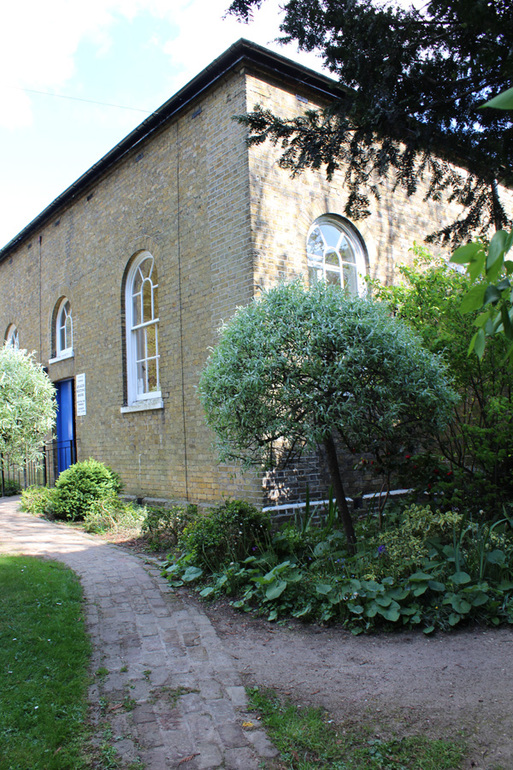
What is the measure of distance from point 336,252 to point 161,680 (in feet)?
23.7

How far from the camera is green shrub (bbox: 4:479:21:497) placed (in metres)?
14.6

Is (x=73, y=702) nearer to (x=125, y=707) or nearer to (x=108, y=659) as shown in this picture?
(x=125, y=707)

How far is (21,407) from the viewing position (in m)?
10.5

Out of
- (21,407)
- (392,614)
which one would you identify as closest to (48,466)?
(21,407)

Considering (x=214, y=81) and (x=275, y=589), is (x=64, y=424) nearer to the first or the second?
(x=214, y=81)

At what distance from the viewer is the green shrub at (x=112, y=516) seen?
875cm

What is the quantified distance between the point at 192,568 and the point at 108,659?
1869mm

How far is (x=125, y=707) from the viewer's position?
10.8 feet

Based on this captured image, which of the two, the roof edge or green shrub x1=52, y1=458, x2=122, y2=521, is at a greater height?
the roof edge

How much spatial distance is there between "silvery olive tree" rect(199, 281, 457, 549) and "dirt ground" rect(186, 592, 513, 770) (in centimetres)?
152

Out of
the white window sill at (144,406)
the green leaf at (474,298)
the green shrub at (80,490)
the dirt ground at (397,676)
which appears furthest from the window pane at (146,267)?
the green leaf at (474,298)

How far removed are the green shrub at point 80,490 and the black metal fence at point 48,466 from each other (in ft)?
7.86

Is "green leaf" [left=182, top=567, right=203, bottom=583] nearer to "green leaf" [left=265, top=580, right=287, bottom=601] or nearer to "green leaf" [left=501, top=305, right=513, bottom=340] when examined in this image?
"green leaf" [left=265, top=580, right=287, bottom=601]

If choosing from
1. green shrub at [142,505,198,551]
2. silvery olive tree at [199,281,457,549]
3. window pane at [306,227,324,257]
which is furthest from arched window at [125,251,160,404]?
silvery olive tree at [199,281,457,549]
